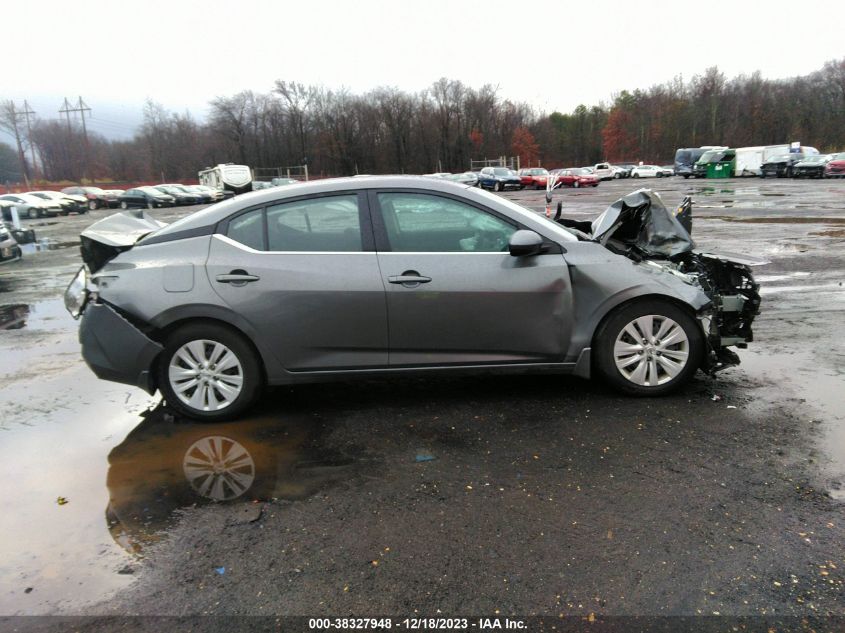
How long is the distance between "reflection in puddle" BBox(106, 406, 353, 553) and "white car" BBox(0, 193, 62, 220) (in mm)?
40756

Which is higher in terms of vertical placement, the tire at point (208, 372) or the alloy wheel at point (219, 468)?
the tire at point (208, 372)

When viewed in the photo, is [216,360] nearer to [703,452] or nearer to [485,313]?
[485,313]

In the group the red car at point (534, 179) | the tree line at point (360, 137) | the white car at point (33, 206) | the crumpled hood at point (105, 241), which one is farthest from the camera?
the tree line at point (360, 137)

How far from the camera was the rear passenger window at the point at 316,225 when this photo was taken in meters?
4.26

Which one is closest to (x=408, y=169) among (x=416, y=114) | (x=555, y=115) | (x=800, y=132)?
(x=416, y=114)

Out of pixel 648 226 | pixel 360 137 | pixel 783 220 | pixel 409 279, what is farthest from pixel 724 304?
pixel 360 137

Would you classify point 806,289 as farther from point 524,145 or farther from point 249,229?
point 524,145

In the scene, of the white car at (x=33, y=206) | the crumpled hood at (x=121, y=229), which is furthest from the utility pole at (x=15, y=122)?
the crumpled hood at (x=121, y=229)

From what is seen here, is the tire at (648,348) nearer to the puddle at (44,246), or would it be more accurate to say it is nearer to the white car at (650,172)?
the puddle at (44,246)

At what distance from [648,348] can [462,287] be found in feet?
A: 4.78

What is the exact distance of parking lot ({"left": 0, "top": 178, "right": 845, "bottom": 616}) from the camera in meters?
2.51

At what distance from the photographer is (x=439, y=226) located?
4.28 meters

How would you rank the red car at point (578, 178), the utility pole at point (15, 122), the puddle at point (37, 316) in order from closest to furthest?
the puddle at point (37, 316) → the red car at point (578, 178) → the utility pole at point (15, 122)

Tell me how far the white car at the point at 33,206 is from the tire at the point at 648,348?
4233 cm
